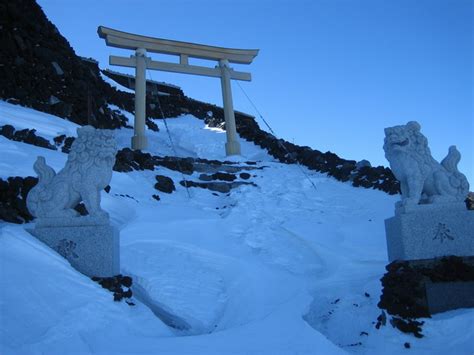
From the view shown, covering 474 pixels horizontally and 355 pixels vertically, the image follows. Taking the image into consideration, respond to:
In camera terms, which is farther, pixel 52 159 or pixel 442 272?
pixel 52 159

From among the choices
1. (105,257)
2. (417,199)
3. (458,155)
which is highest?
(458,155)

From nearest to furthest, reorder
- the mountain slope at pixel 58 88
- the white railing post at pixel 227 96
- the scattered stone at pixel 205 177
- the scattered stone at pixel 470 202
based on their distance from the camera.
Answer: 1. the scattered stone at pixel 470 202
2. the scattered stone at pixel 205 177
3. the mountain slope at pixel 58 88
4. the white railing post at pixel 227 96

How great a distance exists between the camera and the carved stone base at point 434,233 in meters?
5.23

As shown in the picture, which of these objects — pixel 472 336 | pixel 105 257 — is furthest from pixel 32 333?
pixel 472 336

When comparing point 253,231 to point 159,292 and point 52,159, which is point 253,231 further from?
point 52,159

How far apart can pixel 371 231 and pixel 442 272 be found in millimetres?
3732

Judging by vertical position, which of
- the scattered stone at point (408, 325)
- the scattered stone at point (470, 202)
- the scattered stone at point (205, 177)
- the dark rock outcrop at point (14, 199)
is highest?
the scattered stone at point (205, 177)

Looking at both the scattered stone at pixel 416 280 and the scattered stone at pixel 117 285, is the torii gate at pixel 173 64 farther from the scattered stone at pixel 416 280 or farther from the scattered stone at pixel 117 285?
the scattered stone at pixel 416 280

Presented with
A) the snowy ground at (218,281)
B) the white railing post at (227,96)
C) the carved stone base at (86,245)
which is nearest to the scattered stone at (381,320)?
the snowy ground at (218,281)

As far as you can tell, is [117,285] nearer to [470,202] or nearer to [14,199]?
[14,199]

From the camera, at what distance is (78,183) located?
5.38 meters

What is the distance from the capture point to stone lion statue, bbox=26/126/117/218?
5.35 m

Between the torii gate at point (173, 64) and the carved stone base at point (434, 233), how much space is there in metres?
11.4

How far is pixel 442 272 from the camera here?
16.4 ft
